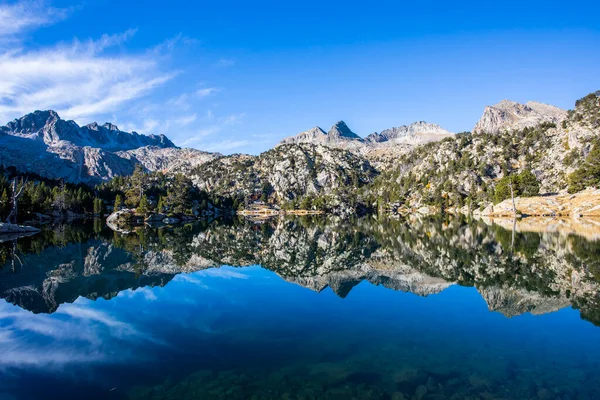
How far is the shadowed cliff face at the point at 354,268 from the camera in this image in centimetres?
2136

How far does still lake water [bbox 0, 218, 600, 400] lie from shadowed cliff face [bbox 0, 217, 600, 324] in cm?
24

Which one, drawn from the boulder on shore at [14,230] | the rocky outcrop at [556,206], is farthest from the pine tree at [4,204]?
the rocky outcrop at [556,206]

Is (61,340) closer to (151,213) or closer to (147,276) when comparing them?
(147,276)

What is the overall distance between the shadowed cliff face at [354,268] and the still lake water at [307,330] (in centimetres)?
24

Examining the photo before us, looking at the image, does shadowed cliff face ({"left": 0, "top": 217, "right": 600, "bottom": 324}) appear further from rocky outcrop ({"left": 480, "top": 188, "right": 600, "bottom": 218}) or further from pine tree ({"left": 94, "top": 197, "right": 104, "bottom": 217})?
pine tree ({"left": 94, "top": 197, "right": 104, "bottom": 217})

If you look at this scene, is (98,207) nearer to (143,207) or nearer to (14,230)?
(143,207)

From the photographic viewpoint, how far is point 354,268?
32.1m

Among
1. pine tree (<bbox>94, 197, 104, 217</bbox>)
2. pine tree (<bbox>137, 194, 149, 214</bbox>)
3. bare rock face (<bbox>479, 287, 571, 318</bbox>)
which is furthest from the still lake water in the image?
pine tree (<bbox>94, 197, 104, 217</bbox>)

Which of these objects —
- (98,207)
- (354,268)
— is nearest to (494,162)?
(354,268)

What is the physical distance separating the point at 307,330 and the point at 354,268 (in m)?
16.5

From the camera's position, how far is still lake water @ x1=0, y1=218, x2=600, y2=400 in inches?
437

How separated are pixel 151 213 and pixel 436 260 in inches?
4090

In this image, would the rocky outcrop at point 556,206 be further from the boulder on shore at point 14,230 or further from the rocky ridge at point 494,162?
the boulder on shore at point 14,230

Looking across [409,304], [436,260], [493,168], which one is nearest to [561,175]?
[493,168]
